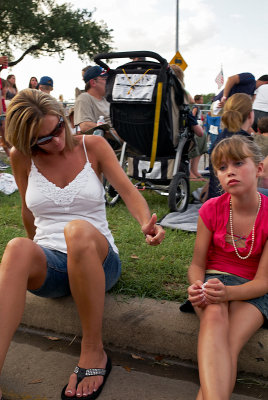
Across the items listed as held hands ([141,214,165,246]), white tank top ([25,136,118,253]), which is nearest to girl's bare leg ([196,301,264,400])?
held hands ([141,214,165,246])

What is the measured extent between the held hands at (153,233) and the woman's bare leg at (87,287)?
26 centimetres

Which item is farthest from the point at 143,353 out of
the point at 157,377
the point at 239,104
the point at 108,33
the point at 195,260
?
the point at 108,33

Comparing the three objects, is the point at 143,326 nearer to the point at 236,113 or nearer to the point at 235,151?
the point at 235,151

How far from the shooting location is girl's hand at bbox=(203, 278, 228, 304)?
6.89ft

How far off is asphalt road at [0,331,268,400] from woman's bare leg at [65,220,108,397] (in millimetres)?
102

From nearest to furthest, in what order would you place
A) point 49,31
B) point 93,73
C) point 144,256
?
point 144,256 < point 93,73 < point 49,31

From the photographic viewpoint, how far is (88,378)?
2.23m

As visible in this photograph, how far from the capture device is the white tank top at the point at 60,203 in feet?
8.25

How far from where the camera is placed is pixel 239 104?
454 centimetres

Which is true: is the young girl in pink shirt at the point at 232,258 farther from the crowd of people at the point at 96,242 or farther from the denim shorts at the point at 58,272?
the denim shorts at the point at 58,272

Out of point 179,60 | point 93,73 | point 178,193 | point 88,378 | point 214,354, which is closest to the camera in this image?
point 214,354

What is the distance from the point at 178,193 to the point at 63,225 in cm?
315

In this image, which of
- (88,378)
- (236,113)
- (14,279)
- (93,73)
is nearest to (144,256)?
(88,378)

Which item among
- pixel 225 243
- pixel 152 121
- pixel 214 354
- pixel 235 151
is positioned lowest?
pixel 214 354
